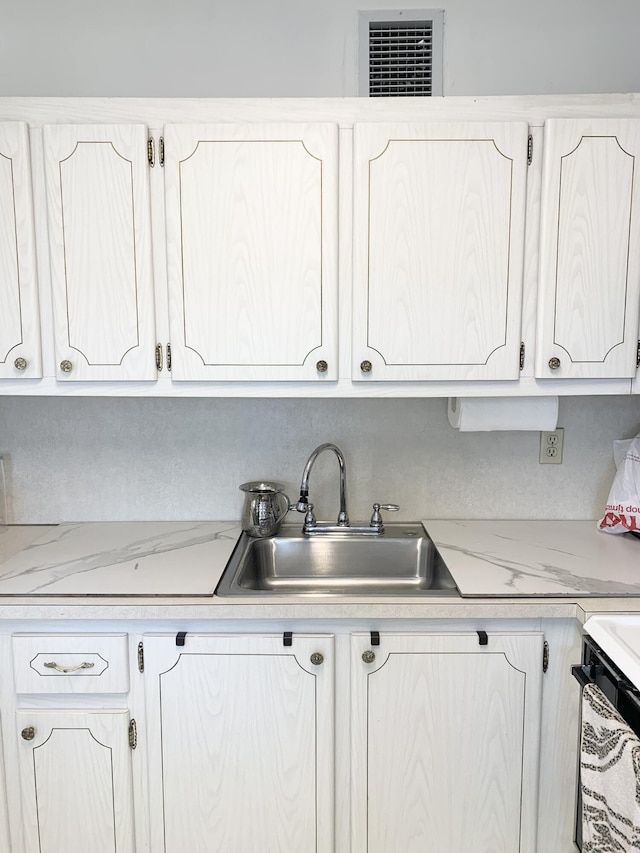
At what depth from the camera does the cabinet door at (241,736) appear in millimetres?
1544

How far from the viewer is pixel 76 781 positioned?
1570mm

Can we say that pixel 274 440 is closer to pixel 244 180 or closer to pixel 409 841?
pixel 244 180

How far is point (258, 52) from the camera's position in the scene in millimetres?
1936

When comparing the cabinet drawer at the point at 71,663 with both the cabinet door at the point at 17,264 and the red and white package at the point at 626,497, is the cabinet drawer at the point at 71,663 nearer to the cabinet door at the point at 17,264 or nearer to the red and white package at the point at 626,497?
the cabinet door at the point at 17,264

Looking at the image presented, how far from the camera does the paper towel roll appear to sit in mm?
1835

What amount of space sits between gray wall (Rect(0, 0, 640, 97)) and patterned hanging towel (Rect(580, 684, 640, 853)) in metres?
1.71

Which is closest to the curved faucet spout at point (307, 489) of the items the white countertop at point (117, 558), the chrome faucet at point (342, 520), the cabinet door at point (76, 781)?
the chrome faucet at point (342, 520)

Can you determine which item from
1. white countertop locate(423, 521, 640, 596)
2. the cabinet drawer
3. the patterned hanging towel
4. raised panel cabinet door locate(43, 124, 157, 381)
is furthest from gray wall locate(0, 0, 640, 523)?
the patterned hanging towel

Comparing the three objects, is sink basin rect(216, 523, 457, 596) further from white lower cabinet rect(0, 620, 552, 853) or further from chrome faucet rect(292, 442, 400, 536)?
white lower cabinet rect(0, 620, 552, 853)

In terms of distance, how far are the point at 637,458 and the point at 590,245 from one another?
0.66m

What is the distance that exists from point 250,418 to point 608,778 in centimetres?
133

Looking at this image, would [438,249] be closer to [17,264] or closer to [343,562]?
[343,562]

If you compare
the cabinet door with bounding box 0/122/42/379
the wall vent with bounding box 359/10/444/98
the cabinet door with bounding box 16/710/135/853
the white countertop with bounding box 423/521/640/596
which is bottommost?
the cabinet door with bounding box 16/710/135/853

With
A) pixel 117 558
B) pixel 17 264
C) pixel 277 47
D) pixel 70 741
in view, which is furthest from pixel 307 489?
pixel 277 47
